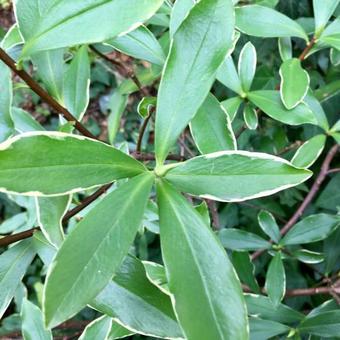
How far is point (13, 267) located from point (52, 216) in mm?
143

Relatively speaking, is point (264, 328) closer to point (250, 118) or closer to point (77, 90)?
point (250, 118)

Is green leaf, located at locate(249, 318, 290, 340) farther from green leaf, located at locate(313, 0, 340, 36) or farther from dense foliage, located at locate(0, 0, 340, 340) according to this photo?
green leaf, located at locate(313, 0, 340, 36)

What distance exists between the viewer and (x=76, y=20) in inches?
23.0

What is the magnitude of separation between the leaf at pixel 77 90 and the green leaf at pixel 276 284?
0.48 metres

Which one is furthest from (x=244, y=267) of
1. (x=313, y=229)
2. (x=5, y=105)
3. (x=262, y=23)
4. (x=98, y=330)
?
(x=5, y=105)

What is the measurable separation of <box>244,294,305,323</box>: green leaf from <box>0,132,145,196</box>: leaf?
54cm

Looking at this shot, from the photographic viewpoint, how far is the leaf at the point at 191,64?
0.58 m

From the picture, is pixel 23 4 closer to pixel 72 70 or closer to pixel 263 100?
pixel 72 70

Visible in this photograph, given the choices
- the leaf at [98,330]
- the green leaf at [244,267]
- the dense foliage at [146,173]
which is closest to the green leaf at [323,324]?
the dense foliage at [146,173]

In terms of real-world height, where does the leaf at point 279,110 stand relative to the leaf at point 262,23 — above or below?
below

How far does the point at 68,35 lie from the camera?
58cm

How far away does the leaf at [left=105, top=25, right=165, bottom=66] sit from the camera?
81cm

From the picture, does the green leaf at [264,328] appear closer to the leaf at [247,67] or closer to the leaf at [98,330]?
the leaf at [98,330]

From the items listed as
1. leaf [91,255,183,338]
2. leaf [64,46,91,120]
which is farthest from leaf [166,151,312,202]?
leaf [64,46,91,120]
